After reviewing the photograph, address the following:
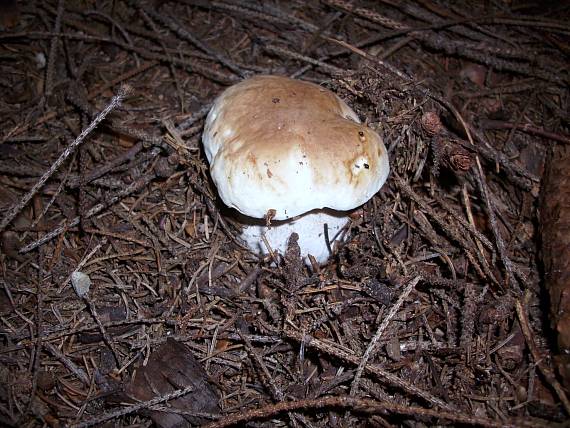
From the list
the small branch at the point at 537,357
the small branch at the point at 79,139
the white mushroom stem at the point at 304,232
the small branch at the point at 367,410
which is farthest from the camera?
the white mushroom stem at the point at 304,232

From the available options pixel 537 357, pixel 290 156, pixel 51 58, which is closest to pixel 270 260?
pixel 290 156

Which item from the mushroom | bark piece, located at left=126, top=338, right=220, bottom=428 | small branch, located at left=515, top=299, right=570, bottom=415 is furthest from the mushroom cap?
small branch, located at left=515, top=299, right=570, bottom=415

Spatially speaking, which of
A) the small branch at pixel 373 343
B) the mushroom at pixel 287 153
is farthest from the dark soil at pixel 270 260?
the mushroom at pixel 287 153

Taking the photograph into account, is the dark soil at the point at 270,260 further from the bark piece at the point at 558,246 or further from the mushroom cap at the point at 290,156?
the mushroom cap at the point at 290,156

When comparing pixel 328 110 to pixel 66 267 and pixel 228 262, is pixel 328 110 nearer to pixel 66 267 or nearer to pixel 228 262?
pixel 228 262

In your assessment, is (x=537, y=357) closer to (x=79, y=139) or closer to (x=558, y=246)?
(x=558, y=246)

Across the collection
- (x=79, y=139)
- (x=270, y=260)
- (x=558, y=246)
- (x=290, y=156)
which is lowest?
(x=270, y=260)

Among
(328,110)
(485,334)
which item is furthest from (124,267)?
(485,334)
